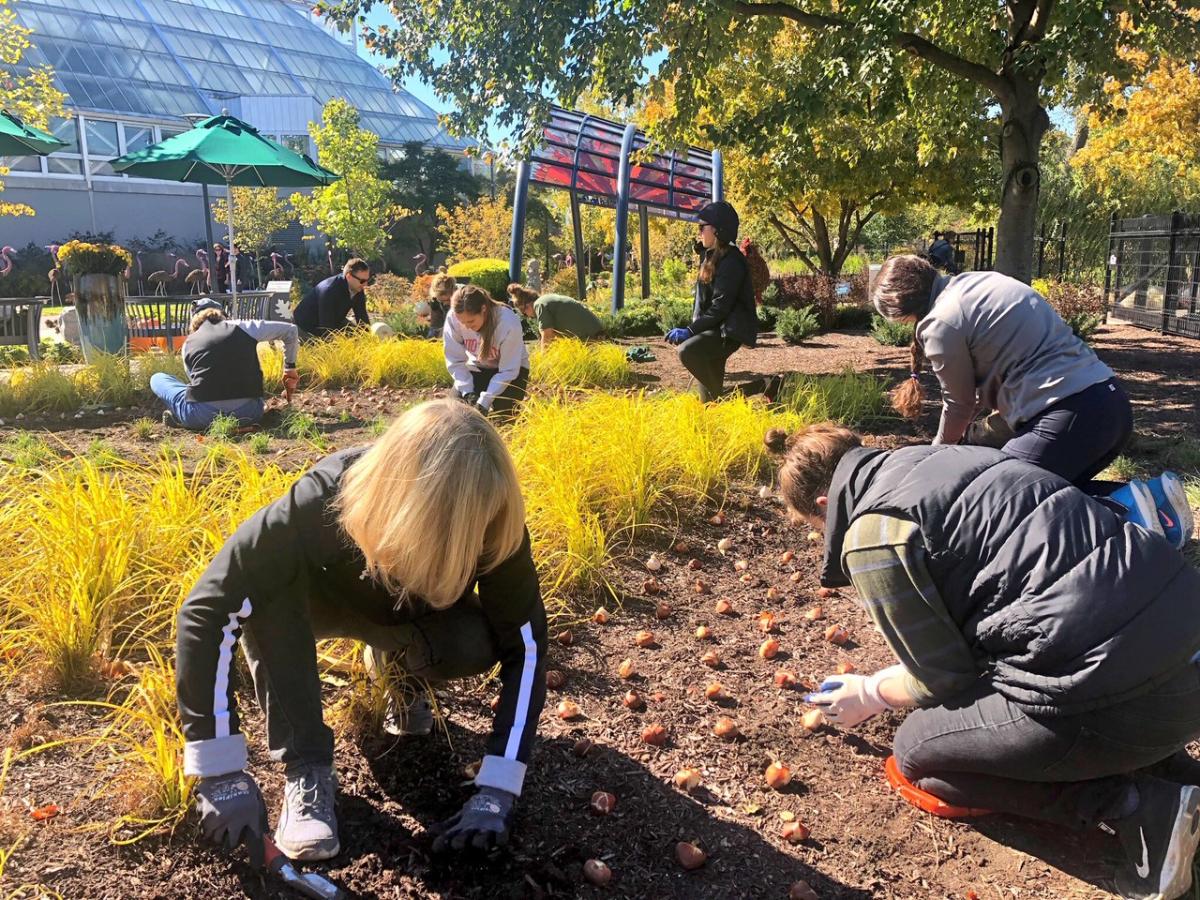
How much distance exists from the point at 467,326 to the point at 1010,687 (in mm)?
4183

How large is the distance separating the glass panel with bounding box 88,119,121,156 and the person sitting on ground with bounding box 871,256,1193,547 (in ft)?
114

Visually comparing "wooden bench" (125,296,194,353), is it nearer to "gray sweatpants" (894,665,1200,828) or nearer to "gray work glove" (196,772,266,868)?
"gray work glove" (196,772,266,868)

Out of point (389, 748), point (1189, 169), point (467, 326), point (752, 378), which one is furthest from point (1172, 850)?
point (1189, 169)

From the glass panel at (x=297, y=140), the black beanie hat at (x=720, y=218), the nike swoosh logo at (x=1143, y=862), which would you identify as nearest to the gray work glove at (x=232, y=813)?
the nike swoosh logo at (x=1143, y=862)

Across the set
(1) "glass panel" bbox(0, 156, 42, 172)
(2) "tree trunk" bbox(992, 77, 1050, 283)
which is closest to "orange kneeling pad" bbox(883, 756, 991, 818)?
(2) "tree trunk" bbox(992, 77, 1050, 283)

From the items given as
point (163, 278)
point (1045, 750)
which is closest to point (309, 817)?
point (1045, 750)

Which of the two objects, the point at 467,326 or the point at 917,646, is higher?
the point at 467,326

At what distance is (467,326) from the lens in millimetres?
5461

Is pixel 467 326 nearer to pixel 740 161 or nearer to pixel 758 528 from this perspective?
pixel 758 528

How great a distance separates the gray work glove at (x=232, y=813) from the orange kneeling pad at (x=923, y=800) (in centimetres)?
160

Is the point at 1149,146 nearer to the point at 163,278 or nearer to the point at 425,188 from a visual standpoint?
the point at 163,278

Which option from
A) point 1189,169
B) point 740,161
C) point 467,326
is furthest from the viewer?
point 1189,169

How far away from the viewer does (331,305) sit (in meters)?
8.95

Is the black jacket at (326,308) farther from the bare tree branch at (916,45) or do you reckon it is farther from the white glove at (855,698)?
the white glove at (855,698)
